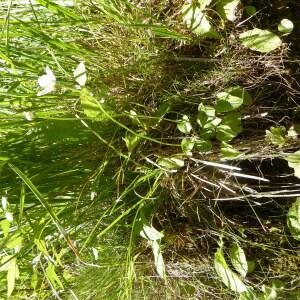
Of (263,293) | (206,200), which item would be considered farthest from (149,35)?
(263,293)

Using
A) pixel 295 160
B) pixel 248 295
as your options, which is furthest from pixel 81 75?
pixel 248 295

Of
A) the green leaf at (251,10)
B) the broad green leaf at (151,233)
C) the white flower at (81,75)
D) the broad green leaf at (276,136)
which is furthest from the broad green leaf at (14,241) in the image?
the green leaf at (251,10)

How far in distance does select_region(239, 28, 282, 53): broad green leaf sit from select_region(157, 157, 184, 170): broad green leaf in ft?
0.95

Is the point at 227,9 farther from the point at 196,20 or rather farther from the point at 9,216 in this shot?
the point at 9,216

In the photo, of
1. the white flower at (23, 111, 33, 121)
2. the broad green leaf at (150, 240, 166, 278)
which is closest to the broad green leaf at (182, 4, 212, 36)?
the white flower at (23, 111, 33, 121)

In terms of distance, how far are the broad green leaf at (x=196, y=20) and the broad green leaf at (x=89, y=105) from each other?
0.27 metres

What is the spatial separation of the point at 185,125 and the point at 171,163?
0.09 metres

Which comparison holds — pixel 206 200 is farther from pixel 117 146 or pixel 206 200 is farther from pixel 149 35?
pixel 149 35

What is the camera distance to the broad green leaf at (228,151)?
3.31 ft

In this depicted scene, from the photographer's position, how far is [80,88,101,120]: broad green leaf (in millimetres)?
909

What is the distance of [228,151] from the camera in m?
1.02

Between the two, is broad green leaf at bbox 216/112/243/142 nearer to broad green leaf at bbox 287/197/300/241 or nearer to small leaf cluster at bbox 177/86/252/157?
small leaf cluster at bbox 177/86/252/157

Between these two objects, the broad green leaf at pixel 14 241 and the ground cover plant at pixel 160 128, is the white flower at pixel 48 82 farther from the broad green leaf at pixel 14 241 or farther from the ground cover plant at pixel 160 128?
the broad green leaf at pixel 14 241

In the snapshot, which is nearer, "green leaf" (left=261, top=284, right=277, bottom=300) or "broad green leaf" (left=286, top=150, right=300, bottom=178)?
"broad green leaf" (left=286, top=150, right=300, bottom=178)
